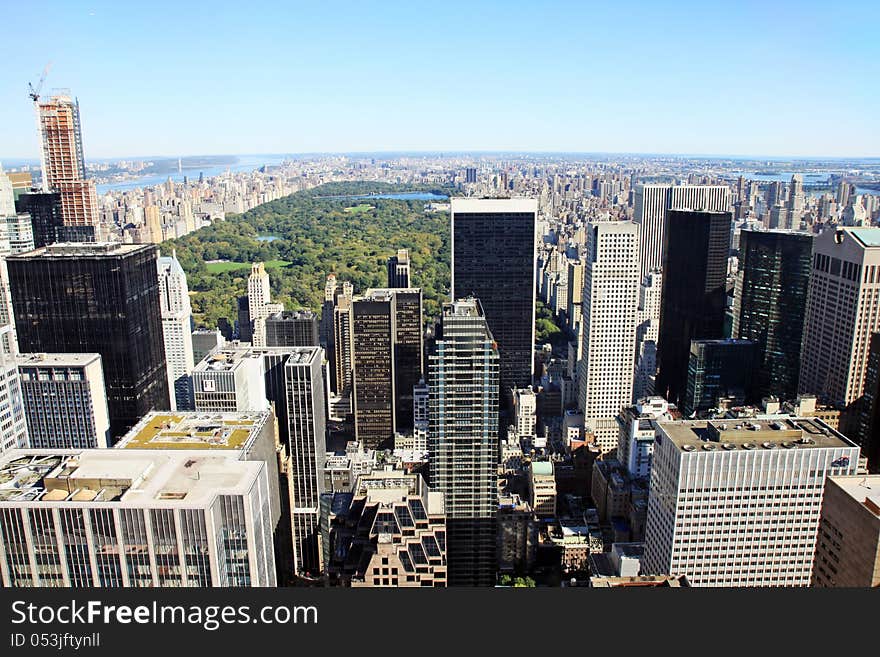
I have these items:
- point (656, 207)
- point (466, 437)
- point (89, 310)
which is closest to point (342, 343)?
point (89, 310)

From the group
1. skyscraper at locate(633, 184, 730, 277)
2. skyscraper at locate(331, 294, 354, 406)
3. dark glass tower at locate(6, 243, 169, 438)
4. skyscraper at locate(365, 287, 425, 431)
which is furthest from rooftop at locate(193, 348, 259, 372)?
skyscraper at locate(633, 184, 730, 277)

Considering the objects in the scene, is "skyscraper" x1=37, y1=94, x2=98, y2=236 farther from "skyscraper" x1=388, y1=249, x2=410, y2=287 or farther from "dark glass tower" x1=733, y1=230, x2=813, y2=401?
"dark glass tower" x1=733, y1=230, x2=813, y2=401

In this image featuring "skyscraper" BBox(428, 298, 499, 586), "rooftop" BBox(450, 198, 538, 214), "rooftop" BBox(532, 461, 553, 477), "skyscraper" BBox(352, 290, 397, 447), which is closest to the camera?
"skyscraper" BBox(428, 298, 499, 586)

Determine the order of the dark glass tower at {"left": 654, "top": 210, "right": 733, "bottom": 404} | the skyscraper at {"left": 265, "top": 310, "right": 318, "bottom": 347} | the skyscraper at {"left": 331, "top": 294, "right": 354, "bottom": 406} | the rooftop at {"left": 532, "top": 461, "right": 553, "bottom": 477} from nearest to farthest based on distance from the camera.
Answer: the rooftop at {"left": 532, "top": 461, "right": 553, "bottom": 477} < the skyscraper at {"left": 265, "top": 310, "right": 318, "bottom": 347} < the dark glass tower at {"left": 654, "top": 210, "right": 733, "bottom": 404} < the skyscraper at {"left": 331, "top": 294, "right": 354, "bottom": 406}

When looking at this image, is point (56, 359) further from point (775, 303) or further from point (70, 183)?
point (775, 303)

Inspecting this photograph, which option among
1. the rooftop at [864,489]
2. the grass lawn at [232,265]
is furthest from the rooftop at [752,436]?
the grass lawn at [232,265]

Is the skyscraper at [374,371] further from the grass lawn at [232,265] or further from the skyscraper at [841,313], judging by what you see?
the skyscraper at [841,313]
